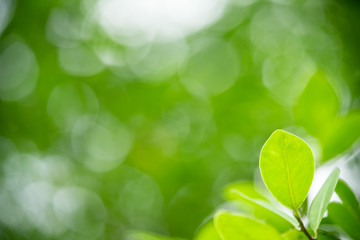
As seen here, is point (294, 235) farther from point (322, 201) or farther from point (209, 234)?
point (209, 234)

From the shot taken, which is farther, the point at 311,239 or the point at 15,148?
the point at 15,148

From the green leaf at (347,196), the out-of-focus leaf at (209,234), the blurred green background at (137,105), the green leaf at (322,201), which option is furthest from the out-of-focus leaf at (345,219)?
the blurred green background at (137,105)

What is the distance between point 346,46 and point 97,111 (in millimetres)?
2635

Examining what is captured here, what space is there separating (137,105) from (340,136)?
2661 mm

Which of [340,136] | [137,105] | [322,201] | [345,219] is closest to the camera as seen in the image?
[322,201]

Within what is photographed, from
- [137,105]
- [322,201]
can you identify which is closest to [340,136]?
[322,201]

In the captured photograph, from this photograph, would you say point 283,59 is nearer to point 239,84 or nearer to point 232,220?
point 239,84

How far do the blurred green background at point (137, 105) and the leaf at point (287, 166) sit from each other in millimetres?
2236

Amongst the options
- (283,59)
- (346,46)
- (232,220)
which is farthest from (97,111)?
(232,220)

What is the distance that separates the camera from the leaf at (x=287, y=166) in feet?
1.49

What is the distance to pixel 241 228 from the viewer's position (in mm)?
495

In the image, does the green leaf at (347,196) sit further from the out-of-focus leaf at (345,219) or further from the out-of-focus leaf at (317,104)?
the out-of-focus leaf at (317,104)

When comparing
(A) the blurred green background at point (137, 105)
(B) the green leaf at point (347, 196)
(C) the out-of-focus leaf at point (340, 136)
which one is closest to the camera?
(B) the green leaf at point (347, 196)

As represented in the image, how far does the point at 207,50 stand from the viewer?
11.9 ft
